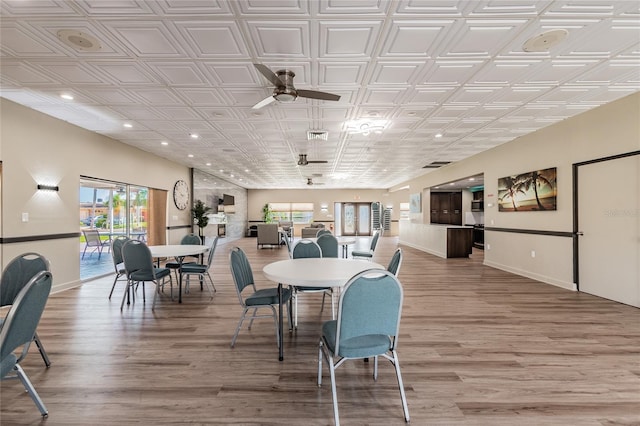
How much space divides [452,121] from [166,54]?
4485mm

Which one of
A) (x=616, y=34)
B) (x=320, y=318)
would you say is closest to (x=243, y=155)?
(x=320, y=318)

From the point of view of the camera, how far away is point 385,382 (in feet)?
7.43

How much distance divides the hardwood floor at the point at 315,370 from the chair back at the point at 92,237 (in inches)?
187

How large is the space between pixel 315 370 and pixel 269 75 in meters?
2.81

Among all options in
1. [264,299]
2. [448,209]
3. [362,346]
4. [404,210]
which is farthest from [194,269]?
[404,210]

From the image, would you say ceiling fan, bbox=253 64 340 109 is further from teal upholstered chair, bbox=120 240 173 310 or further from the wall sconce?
the wall sconce

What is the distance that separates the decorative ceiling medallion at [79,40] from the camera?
2.60m

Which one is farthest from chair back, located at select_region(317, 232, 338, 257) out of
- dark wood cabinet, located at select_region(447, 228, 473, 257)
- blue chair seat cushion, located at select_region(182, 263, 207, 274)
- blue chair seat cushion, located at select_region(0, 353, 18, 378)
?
dark wood cabinet, located at select_region(447, 228, 473, 257)

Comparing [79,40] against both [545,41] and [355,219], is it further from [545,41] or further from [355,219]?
[355,219]

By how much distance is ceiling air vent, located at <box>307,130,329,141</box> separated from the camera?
551 cm

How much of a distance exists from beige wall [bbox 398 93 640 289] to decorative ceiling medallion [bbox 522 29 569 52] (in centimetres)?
239

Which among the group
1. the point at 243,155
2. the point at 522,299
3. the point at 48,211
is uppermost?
Result: the point at 243,155

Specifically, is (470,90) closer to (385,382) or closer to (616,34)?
(616,34)

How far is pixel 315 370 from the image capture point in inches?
96.3
